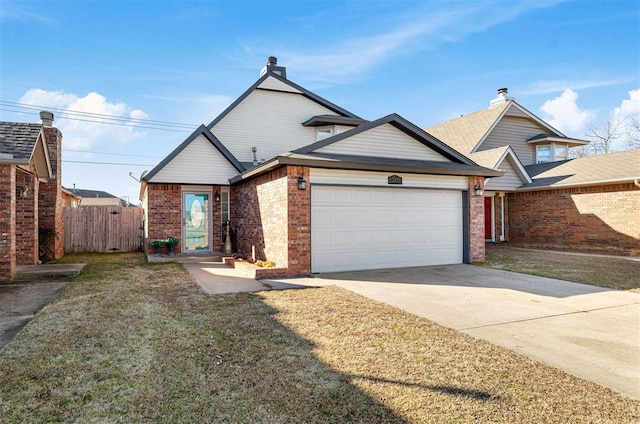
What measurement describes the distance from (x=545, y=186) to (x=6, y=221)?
60.9ft

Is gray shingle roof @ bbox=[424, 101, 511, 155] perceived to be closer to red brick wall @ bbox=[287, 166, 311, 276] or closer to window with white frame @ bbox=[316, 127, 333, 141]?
window with white frame @ bbox=[316, 127, 333, 141]

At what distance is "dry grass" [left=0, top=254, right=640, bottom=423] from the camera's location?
2951mm

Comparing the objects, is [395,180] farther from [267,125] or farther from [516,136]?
[516,136]

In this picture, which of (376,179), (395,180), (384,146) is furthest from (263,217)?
(384,146)

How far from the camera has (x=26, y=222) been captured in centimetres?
1106

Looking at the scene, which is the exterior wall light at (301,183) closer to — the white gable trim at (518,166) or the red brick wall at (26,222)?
the red brick wall at (26,222)

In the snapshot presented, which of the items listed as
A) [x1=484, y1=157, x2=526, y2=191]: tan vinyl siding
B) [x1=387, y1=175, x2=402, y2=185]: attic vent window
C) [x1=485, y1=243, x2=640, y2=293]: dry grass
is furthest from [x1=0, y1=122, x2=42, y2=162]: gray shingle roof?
[x1=484, y1=157, x2=526, y2=191]: tan vinyl siding

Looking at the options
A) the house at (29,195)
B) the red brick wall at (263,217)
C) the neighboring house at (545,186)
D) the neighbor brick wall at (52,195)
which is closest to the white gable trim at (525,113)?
the neighboring house at (545,186)

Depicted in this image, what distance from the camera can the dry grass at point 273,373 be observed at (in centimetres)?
295

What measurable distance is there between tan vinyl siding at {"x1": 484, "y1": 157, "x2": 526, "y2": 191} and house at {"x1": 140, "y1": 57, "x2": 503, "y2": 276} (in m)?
6.35

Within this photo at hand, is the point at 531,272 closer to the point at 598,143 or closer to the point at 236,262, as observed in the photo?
the point at 236,262

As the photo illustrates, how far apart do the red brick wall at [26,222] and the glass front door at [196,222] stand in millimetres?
4325

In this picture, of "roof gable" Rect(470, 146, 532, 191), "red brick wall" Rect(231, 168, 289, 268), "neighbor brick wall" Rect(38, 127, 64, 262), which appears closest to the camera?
"red brick wall" Rect(231, 168, 289, 268)

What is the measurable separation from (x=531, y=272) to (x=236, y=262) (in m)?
8.11
